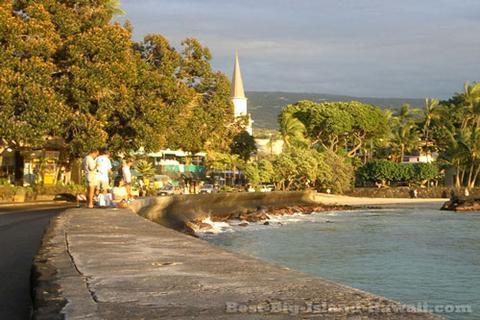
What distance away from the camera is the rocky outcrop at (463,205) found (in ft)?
208

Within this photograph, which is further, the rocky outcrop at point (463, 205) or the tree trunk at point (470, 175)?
the tree trunk at point (470, 175)

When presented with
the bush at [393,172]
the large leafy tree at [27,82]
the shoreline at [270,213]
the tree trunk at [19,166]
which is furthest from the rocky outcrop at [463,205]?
the large leafy tree at [27,82]

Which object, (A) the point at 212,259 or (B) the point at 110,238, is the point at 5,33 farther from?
(A) the point at 212,259

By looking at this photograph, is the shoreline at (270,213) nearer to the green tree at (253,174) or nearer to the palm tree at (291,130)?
the green tree at (253,174)

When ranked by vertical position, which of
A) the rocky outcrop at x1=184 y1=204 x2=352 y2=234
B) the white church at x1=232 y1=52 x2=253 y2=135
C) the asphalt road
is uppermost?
the white church at x1=232 y1=52 x2=253 y2=135

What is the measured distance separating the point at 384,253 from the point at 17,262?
675 inches

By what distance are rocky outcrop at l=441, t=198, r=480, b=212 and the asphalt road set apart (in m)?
49.7

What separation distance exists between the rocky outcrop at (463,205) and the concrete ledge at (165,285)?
5757 cm

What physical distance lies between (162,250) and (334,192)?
234 ft

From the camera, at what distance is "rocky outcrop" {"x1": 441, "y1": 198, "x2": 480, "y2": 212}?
208 ft

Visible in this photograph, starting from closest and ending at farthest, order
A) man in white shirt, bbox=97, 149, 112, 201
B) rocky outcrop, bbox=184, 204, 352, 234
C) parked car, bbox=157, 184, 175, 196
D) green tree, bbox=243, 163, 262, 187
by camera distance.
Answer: man in white shirt, bbox=97, 149, 112, 201 → rocky outcrop, bbox=184, 204, 352, 234 → parked car, bbox=157, 184, 175, 196 → green tree, bbox=243, 163, 262, 187

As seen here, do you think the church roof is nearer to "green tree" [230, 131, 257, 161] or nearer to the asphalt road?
"green tree" [230, 131, 257, 161]

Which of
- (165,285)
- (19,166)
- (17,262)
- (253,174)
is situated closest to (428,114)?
(253,174)

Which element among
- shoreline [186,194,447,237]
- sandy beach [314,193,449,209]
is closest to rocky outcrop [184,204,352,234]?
shoreline [186,194,447,237]
